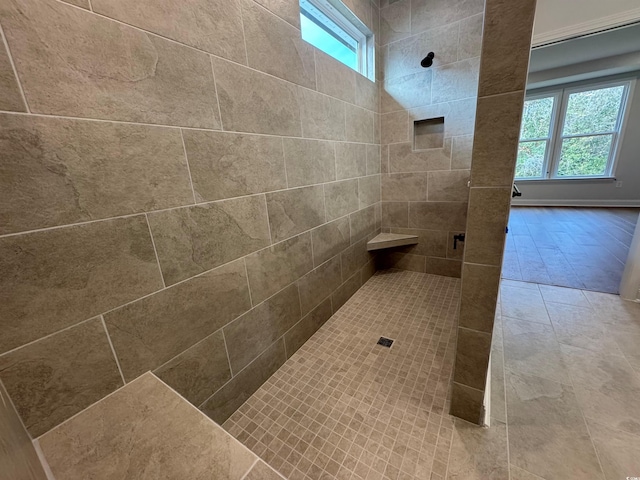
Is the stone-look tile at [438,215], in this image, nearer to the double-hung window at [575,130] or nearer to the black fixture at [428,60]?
the black fixture at [428,60]

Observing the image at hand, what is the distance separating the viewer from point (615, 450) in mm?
1088

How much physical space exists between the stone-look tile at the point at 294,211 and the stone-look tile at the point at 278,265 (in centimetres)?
7

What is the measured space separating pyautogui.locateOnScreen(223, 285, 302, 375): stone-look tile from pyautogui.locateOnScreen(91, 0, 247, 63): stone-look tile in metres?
1.34

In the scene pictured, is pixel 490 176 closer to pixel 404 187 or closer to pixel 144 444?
pixel 144 444

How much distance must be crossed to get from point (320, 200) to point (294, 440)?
1509 millimetres

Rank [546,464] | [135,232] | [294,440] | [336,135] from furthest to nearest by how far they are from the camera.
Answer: [336,135], [294,440], [546,464], [135,232]

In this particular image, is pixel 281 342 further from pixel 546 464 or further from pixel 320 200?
pixel 546 464

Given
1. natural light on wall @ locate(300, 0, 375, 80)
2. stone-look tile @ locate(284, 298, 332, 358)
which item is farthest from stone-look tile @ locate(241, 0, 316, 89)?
stone-look tile @ locate(284, 298, 332, 358)

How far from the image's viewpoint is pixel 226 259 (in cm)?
126

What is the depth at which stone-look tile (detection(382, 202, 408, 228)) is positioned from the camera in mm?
2912

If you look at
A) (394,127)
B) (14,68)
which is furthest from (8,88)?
(394,127)

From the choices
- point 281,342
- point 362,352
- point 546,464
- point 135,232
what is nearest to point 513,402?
point 546,464

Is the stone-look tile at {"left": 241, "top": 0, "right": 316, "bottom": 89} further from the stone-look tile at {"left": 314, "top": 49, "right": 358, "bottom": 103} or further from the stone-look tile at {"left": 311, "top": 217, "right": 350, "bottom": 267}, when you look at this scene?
the stone-look tile at {"left": 311, "top": 217, "right": 350, "bottom": 267}

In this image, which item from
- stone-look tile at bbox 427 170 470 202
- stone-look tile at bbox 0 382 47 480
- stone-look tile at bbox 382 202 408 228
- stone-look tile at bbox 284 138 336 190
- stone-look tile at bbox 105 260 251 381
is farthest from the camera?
stone-look tile at bbox 382 202 408 228
